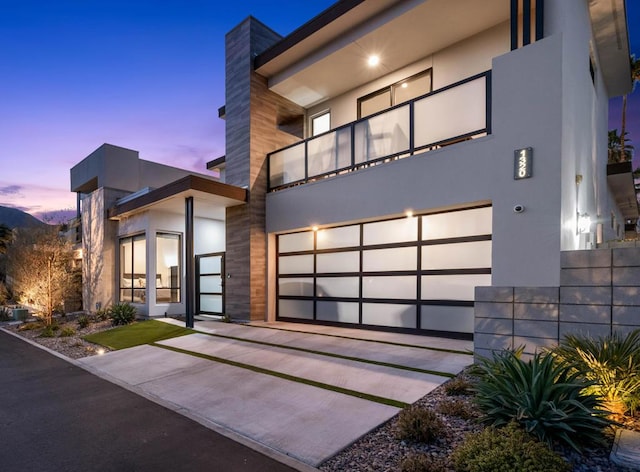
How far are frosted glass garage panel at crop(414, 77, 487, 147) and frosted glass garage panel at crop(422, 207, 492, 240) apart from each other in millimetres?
1764

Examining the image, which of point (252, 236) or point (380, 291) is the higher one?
point (252, 236)

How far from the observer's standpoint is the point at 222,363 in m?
7.12

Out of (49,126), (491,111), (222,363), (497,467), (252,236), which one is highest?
(49,126)

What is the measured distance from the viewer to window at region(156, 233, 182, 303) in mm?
13992

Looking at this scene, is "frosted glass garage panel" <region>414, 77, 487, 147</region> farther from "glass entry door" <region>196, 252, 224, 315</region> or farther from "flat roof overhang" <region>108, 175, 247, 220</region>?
"glass entry door" <region>196, 252, 224, 315</region>

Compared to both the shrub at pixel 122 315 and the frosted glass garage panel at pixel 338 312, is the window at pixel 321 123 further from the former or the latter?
the shrub at pixel 122 315

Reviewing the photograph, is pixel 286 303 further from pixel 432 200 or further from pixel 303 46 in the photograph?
pixel 303 46

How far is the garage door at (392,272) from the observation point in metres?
8.02

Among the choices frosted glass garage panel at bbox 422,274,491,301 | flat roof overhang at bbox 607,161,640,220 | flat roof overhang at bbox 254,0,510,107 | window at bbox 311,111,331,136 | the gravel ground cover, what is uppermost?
flat roof overhang at bbox 254,0,510,107

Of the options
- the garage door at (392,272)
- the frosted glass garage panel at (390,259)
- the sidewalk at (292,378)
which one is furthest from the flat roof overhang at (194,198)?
the frosted glass garage panel at (390,259)

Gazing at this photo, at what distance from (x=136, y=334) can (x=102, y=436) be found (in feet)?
22.1

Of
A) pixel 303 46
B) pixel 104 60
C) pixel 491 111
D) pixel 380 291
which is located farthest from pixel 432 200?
pixel 104 60

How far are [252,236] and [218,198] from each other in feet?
5.40

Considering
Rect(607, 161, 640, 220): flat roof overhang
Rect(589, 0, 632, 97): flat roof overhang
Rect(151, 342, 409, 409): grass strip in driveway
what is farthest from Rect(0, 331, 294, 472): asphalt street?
Rect(607, 161, 640, 220): flat roof overhang
